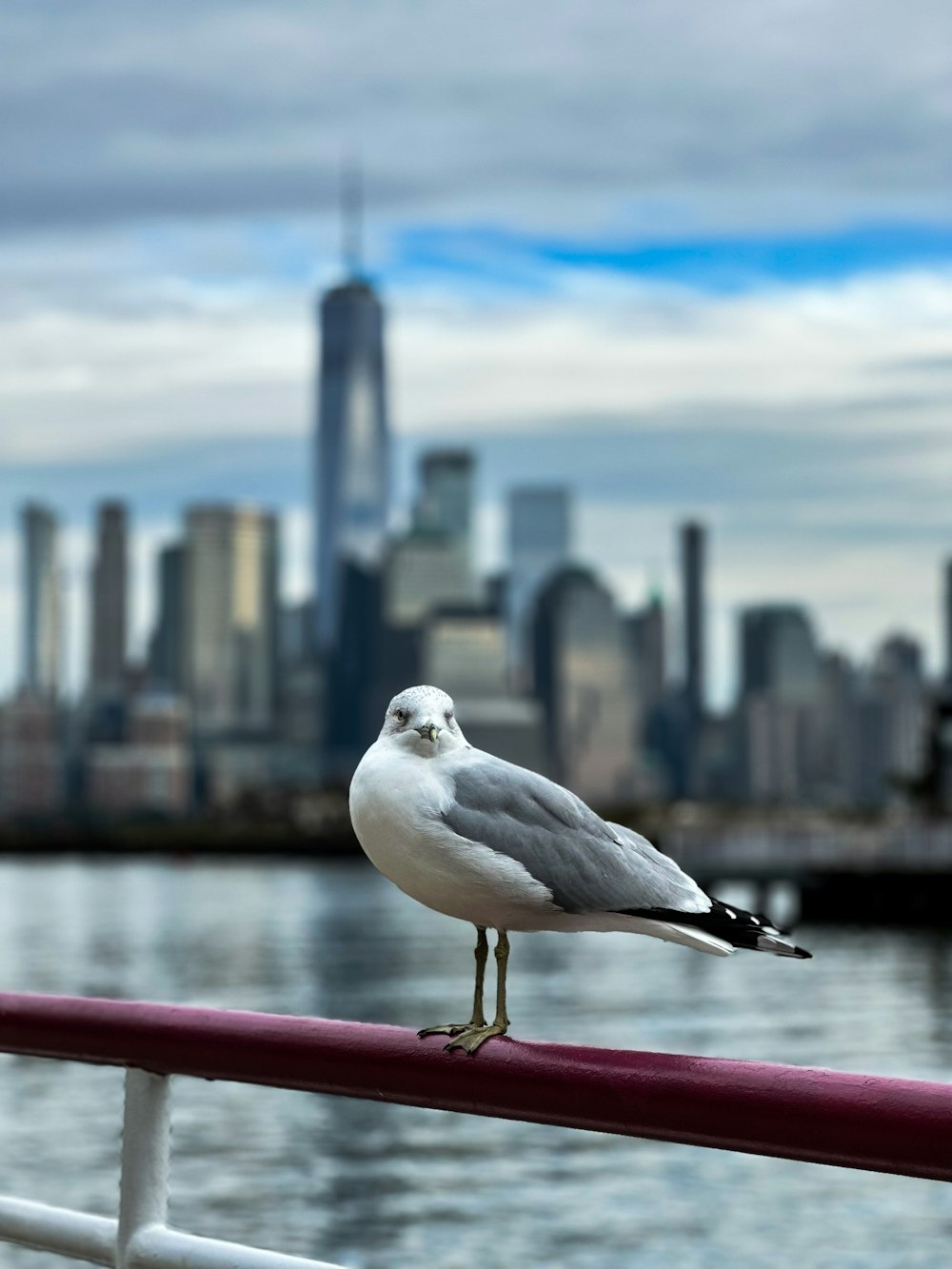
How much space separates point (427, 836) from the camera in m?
3.10

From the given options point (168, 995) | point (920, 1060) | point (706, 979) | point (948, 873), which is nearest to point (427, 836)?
point (920, 1060)

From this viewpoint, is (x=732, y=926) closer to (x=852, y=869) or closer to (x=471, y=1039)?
(x=471, y=1039)

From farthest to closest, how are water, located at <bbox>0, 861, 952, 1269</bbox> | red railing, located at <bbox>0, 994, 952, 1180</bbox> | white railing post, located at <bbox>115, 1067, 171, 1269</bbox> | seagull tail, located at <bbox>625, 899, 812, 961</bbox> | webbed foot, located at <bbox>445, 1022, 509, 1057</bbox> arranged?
water, located at <bbox>0, 861, 952, 1269</bbox> < white railing post, located at <bbox>115, 1067, 171, 1269</bbox> < webbed foot, located at <bbox>445, 1022, 509, 1057</bbox> < seagull tail, located at <bbox>625, 899, 812, 961</bbox> < red railing, located at <bbox>0, 994, 952, 1180</bbox>

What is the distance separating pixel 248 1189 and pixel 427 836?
74.7 feet

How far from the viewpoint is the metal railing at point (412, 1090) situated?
251 cm

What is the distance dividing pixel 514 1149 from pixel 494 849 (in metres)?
25.7

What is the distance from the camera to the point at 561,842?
314cm

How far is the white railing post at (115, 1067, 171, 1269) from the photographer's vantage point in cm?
323

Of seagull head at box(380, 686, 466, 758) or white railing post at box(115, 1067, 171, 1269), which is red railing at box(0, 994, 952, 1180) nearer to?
white railing post at box(115, 1067, 171, 1269)

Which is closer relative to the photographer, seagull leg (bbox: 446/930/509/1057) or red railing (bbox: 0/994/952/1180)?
red railing (bbox: 0/994/952/1180)

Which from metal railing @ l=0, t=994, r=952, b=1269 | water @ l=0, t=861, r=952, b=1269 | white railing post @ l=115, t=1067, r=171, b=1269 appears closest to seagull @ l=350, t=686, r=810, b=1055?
metal railing @ l=0, t=994, r=952, b=1269

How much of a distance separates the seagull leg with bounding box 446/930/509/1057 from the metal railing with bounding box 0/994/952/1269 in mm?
20

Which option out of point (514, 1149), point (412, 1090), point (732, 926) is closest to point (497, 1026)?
point (412, 1090)

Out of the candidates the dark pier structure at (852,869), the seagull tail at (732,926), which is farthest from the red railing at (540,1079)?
the dark pier structure at (852,869)
